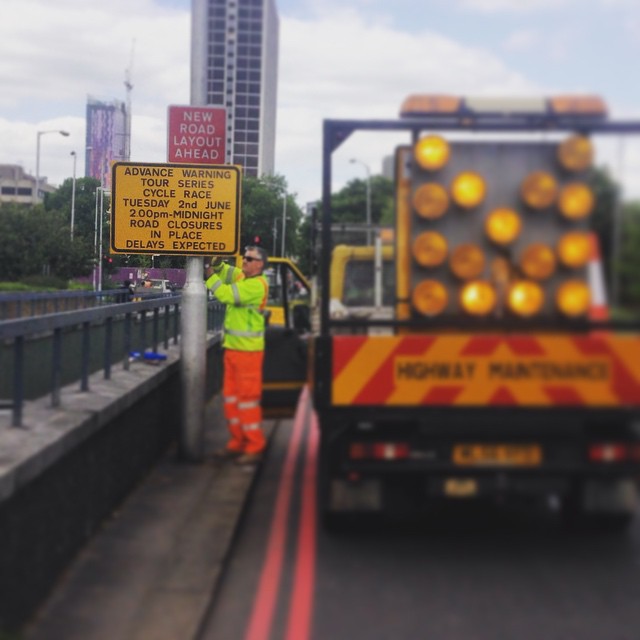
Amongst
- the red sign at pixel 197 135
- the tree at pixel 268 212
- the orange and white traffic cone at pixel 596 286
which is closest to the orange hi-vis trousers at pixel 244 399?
the red sign at pixel 197 135

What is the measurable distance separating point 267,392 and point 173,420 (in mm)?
1197

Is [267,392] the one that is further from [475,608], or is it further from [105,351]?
[475,608]

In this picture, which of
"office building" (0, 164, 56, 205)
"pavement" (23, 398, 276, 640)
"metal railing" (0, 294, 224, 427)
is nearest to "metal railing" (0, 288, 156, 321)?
"metal railing" (0, 294, 224, 427)

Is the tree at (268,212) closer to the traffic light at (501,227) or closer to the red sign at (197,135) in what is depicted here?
the red sign at (197,135)

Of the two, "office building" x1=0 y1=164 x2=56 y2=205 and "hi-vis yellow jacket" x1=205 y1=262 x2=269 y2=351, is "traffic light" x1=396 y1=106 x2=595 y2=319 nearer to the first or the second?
"office building" x1=0 y1=164 x2=56 y2=205

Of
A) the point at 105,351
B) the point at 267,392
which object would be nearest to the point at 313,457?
the point at 267,392

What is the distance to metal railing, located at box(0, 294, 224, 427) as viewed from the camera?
253 inches

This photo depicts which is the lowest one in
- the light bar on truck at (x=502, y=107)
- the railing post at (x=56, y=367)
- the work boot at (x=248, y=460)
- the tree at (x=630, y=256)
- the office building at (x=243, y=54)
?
the work boot at (x=248, y=460)

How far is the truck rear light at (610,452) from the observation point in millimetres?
6762

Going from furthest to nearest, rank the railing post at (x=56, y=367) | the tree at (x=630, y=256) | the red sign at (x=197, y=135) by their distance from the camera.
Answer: the red sign at (x=197, y=135) → the railing post at (x=56, y=367) → the tree at (x=630, y=256)

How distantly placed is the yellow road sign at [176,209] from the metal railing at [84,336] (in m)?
0.69

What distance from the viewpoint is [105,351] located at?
925 centimetres

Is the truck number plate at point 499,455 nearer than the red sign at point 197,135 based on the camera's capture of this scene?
Yes

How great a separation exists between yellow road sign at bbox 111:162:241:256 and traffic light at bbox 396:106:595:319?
354 cm
